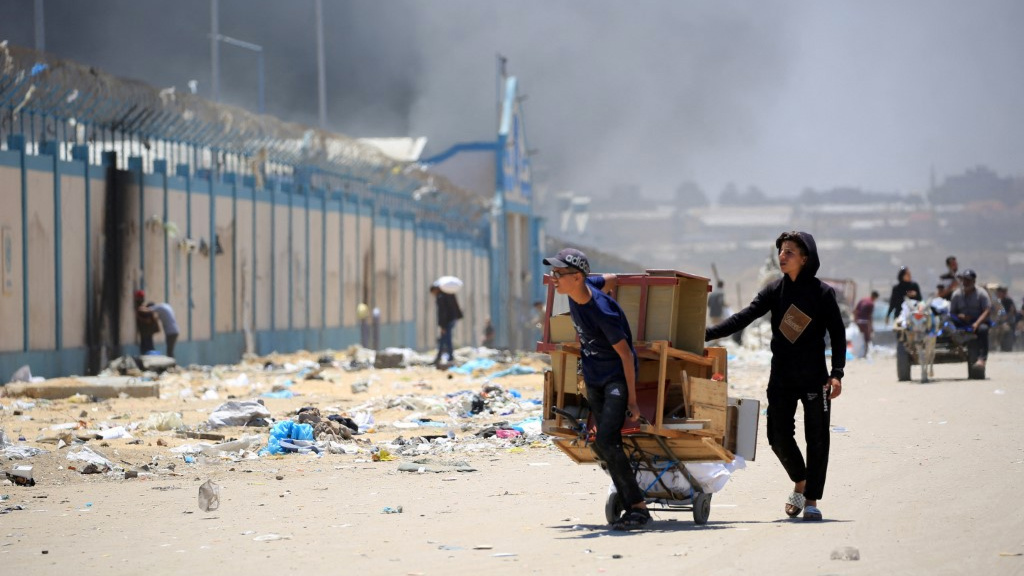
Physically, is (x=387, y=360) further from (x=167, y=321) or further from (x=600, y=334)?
(x=600, y=334)

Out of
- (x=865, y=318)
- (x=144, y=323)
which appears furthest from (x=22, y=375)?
(x=865, y=318)

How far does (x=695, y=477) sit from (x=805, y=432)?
2.34 ft

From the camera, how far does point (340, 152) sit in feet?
115

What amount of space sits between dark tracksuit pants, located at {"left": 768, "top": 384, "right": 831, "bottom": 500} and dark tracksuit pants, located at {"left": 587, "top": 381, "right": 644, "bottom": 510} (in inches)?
37.2

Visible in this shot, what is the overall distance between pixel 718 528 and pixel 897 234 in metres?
132

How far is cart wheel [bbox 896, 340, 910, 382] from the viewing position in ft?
66.1

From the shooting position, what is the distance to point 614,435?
7.57 meters

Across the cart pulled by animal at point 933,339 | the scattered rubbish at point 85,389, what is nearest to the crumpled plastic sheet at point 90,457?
the scattered rubbish at point 85,389

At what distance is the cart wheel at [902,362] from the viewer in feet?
66.1

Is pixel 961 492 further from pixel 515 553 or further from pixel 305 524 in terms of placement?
pixel 305 524

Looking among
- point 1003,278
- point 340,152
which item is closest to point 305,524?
point 340,152

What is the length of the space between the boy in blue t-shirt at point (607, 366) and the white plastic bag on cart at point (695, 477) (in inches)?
9.4

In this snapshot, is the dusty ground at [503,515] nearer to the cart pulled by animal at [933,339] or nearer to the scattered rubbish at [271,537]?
the scattered rubbish at [271,537]

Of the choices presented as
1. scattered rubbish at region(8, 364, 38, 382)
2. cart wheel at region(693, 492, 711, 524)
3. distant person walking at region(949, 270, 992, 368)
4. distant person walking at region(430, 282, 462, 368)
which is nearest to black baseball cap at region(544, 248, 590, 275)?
cart wheel at region(693, 492, 711, 524)
